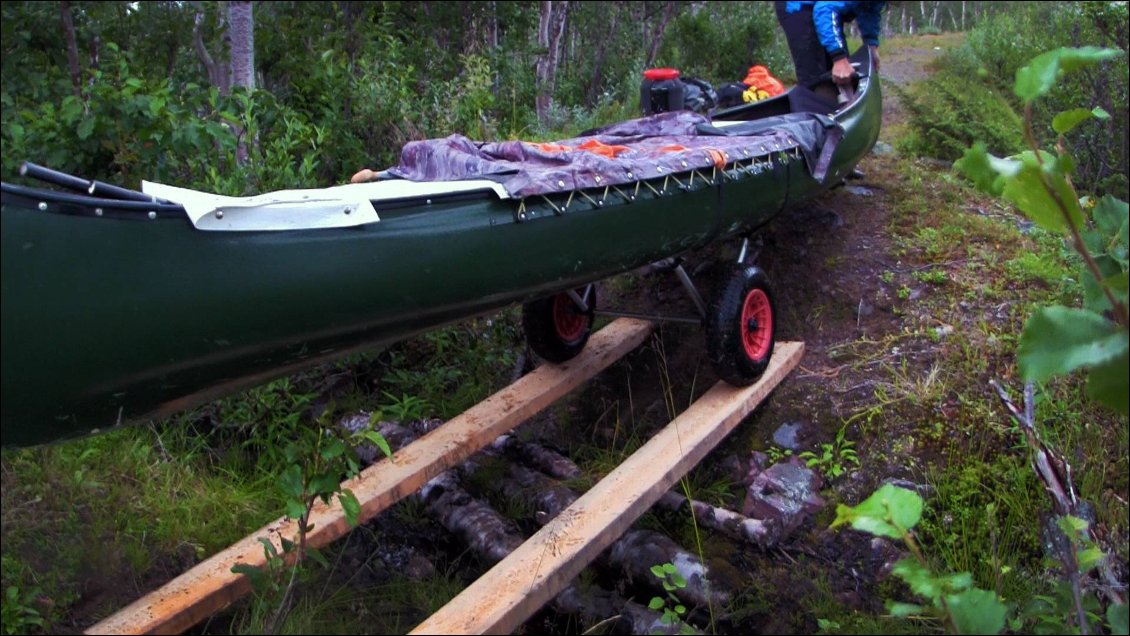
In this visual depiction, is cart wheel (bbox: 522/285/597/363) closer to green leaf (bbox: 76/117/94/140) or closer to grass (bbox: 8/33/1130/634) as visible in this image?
grass (bbox: 8/33/1130/634)

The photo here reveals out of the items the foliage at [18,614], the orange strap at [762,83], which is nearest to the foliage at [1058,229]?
the foliage at [18,614]

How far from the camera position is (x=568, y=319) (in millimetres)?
4289

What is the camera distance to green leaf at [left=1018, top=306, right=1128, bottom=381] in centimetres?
174

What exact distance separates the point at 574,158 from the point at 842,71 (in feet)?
8.24

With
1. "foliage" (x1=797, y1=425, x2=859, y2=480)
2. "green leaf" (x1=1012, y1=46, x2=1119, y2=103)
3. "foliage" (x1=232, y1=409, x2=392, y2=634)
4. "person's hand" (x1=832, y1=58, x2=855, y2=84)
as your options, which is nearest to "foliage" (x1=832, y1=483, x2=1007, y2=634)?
"green leaf" (x1=1012, y1=46, x2=1119, y2=103)

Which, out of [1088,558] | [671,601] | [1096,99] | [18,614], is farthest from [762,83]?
[18,614]

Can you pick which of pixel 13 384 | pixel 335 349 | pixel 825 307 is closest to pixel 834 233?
pixel 825 307

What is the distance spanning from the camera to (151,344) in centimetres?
216

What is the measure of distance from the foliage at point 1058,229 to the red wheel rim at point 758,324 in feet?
6.71

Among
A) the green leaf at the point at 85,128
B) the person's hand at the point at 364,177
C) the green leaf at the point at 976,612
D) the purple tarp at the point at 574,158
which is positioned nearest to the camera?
the green leaf at the point at 976,612

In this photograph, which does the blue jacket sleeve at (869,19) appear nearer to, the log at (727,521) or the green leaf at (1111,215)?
the log at (727,521)

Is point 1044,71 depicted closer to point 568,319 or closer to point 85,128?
point 568,319

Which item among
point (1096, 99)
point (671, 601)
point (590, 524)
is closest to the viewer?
point (590, 524)

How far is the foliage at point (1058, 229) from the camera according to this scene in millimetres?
1737
